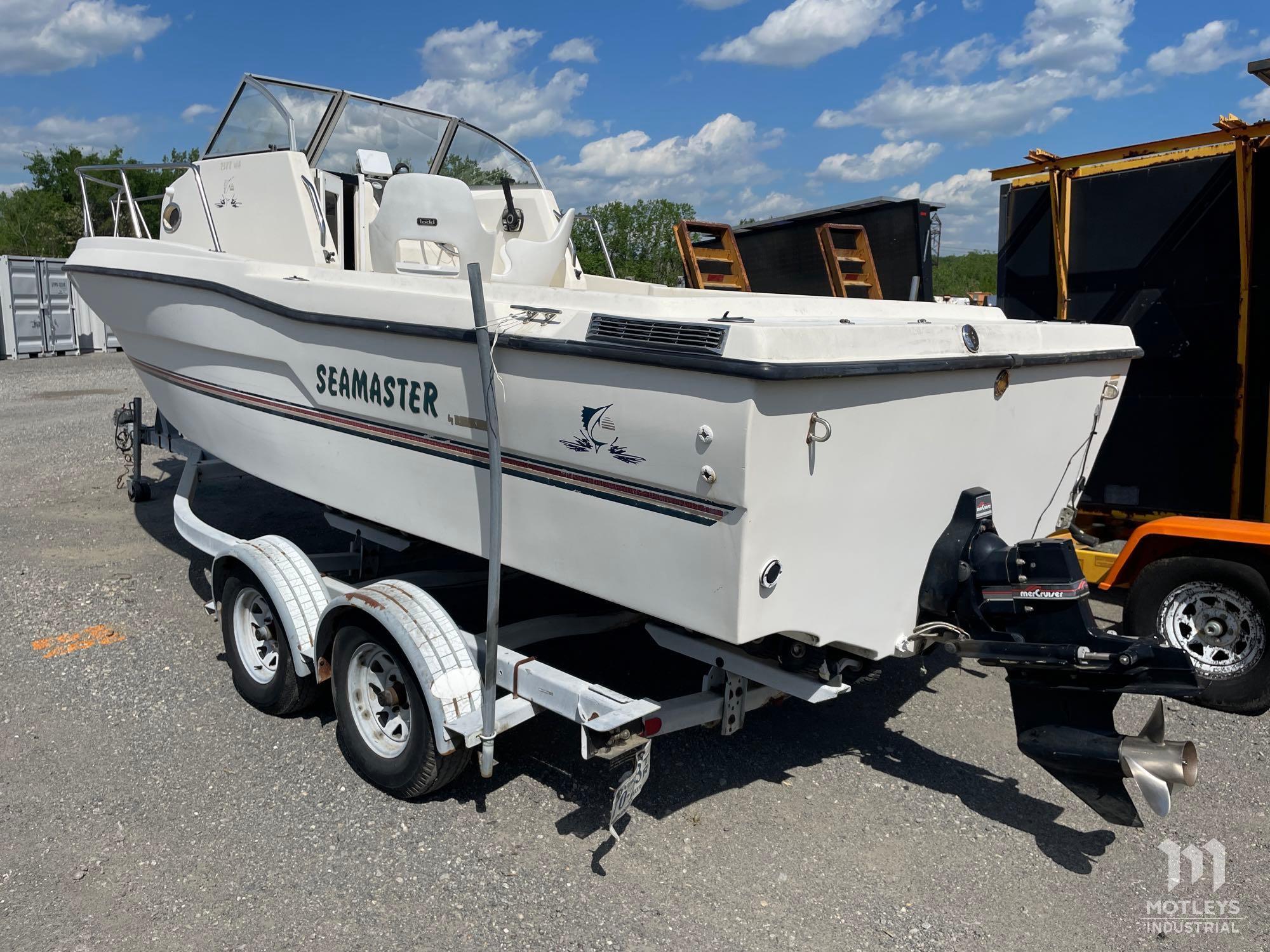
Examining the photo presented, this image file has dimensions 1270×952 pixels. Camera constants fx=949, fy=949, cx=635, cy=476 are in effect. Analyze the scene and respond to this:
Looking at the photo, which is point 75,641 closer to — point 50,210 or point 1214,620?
point 1214,620

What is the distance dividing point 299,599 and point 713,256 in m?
6.20

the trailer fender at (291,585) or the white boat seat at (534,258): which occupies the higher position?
the white boat seat at (534,258)

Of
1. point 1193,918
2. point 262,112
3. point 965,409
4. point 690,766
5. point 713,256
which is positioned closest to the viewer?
point 1193,918

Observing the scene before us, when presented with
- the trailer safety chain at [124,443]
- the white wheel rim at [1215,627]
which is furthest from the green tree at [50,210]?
the white wheel rim at [1215,627]

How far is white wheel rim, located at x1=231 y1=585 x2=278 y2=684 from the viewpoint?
4.18 m

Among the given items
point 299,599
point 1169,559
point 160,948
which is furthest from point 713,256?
point 160,948

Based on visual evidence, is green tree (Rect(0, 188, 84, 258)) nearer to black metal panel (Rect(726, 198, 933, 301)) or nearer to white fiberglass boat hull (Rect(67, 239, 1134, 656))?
black metal panel (Rect(726, 198, 933, 301))

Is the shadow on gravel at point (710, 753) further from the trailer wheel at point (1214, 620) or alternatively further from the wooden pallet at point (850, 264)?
the wooden pallet at point (850, 264)

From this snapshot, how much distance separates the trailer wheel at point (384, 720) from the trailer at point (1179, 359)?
10.5 feet

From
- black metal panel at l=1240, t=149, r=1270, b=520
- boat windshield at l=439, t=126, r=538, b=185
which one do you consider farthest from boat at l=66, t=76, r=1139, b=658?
black metal panel at l=1240, t=149, r=1270, b=520

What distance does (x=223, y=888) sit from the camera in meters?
2.89

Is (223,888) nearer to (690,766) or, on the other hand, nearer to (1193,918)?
(690,766)

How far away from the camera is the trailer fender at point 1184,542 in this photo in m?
4.30

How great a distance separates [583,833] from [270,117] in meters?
3.96
